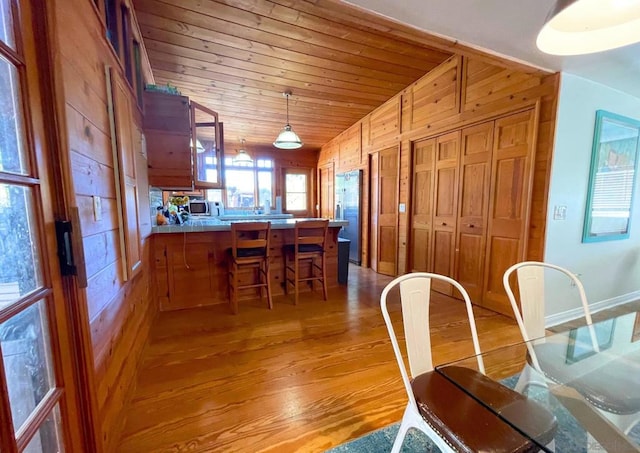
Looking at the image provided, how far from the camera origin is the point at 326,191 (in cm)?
658

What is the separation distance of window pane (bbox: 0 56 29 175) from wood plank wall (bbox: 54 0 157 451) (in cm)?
14

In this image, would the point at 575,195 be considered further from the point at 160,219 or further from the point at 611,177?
the point at 160,219

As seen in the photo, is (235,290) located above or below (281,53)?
below

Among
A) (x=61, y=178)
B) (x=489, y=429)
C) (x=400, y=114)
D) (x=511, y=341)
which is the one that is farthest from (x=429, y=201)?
(x=61, y=178)

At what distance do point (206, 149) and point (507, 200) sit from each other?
338cm

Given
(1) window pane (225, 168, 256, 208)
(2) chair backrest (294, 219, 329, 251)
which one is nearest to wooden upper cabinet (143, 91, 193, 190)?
(2) chair backrest (294, 219, 329, 251)

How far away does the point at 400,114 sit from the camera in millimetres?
3959

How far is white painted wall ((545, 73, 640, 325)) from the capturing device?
2371 millimetres

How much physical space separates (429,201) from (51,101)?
3623 mm

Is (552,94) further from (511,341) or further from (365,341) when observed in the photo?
(365,341)

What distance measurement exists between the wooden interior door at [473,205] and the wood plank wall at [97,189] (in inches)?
128

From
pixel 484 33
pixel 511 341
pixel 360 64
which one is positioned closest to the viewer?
pixel 484 33

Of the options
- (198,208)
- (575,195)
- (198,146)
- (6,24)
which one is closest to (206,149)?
(198,146)

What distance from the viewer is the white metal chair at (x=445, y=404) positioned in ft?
2.88
